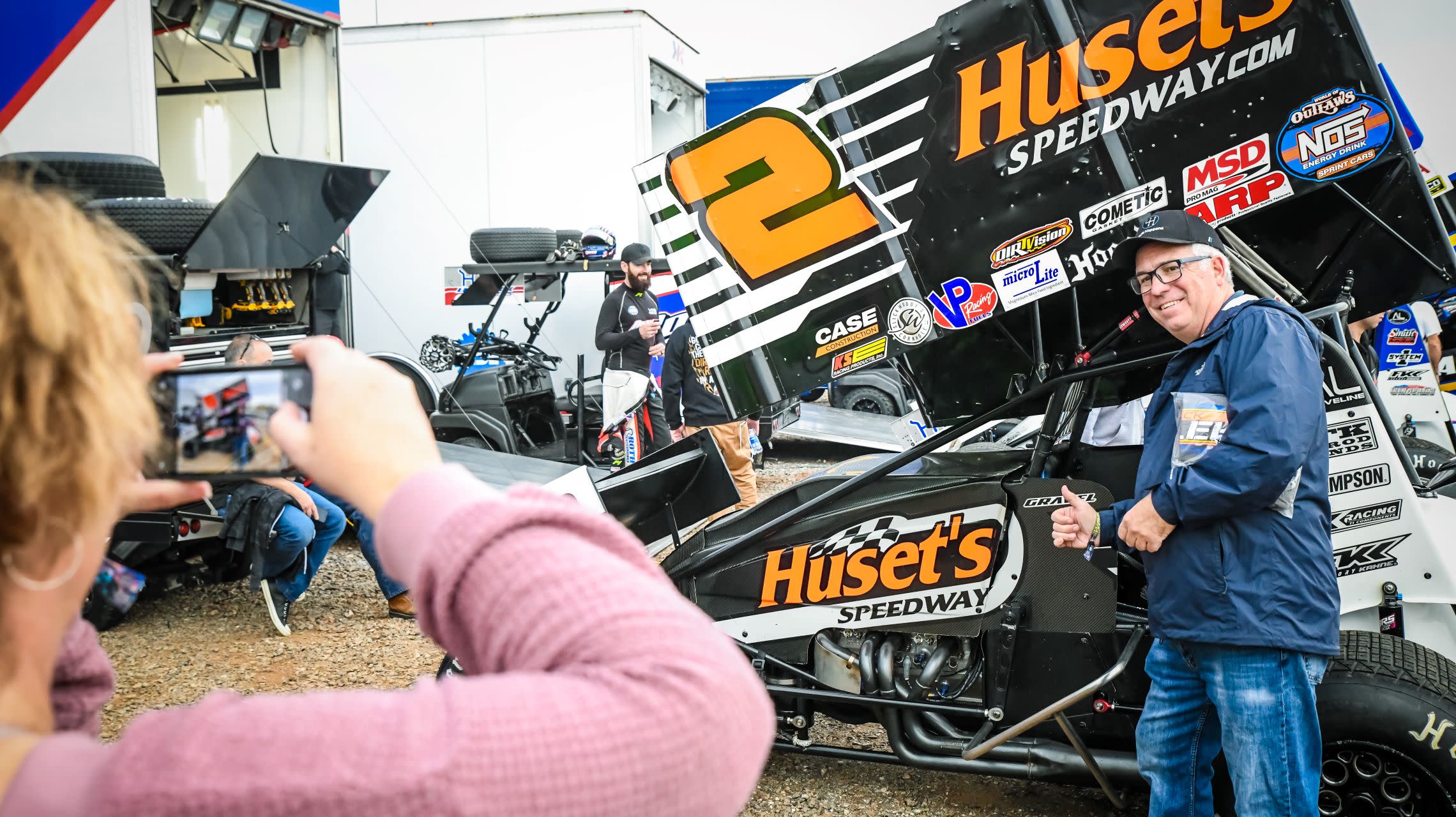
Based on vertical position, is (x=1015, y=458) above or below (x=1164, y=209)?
below

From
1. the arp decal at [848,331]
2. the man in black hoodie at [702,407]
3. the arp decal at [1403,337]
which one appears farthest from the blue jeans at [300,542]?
the arp decal at [1403,337]

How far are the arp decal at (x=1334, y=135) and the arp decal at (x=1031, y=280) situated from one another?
26.3 inches

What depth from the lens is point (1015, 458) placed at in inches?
145

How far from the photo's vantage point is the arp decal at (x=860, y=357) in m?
3.34

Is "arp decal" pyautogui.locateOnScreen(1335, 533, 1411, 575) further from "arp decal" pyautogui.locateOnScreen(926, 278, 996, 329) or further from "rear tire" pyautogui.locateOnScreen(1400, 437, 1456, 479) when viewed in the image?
"rear tire" pyautogui.locateOnScreen(1400, 437, 1456, 479)

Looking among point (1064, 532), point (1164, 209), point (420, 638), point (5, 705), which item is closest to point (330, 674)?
point (420, 638)

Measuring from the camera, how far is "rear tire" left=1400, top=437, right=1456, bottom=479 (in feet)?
19.3

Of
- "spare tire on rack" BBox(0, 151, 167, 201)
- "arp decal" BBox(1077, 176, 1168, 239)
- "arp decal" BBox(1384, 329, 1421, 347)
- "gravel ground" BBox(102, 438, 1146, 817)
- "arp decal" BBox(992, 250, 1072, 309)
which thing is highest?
"spare tire on rack" BBox(0, 151, 167, 201)

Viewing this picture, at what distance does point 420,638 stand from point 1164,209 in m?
4.61

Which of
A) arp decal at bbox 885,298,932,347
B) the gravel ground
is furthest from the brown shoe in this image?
arp decal at bbox 885,298,932,347

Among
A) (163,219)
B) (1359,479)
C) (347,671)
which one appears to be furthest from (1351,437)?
(163,219)

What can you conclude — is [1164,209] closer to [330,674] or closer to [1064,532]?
[1064,532]

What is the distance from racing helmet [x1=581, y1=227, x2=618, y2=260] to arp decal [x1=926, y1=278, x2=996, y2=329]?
283 inches

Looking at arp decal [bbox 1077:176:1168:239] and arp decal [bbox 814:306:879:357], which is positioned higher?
arp decal [bbox 1077:176:1168:239]
